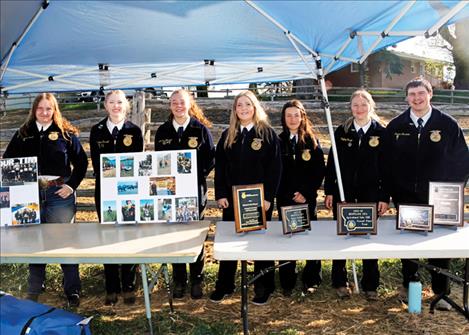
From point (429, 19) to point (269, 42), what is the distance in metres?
1.34

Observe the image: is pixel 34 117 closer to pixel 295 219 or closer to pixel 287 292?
pixel 295 219

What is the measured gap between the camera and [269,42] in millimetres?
4297

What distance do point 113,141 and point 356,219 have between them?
6.93 ft

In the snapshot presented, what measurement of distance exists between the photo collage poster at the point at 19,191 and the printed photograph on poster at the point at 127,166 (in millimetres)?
679

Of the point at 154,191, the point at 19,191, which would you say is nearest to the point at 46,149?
the point at 19,191

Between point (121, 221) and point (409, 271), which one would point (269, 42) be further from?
point (409, 271)

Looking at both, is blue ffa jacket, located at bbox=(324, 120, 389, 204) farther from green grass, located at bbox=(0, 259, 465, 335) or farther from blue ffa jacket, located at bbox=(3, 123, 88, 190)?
blue ffa jacket, located at bbox=(3, 123, 88, 190)

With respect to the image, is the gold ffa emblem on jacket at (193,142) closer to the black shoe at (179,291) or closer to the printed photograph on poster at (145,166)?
the printed photograph on poster at (145,166)

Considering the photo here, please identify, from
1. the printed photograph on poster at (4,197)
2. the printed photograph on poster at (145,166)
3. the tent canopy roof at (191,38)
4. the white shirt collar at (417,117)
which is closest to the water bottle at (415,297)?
the white shirt collar at (417,117)

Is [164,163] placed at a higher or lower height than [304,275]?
higher

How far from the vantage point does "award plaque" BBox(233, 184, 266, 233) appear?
3.31 metres

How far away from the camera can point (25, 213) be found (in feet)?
12.2

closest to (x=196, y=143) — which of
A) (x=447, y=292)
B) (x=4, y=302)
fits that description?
(x=4, y=302)

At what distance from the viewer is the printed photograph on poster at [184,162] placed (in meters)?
3.70
